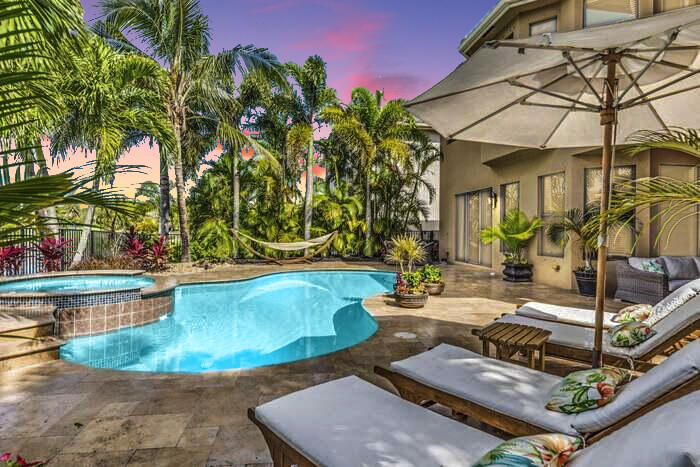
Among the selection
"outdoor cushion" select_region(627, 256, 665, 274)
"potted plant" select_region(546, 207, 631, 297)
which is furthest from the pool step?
"outdoor cushion" select_region(627, 256, 665, 274)

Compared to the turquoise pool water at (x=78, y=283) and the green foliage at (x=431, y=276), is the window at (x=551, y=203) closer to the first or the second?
the green foliage at (x=431, y=276)

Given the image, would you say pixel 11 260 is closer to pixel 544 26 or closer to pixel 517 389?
pixel 517 389

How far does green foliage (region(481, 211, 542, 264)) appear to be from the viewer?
8.42m

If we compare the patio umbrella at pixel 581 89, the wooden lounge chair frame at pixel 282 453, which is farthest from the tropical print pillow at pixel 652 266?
the wooden lounge chair frame at pixel 282 453

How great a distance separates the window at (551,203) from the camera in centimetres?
806

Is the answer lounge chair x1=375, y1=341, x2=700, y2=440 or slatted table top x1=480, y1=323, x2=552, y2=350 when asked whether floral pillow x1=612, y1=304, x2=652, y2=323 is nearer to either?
slatted table top x1=480, y1=323, x2=552, y2=350

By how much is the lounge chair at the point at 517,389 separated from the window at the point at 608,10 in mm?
8481

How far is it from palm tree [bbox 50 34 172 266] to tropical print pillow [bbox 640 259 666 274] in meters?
9.13

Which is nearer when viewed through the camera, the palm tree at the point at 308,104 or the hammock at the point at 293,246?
the hammock at the point at 293,246

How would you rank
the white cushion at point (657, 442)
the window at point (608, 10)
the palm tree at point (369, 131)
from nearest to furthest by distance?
the white cushion at point (657, 442) < the window at point (608, 10) < the palm tree at point (369, 131)

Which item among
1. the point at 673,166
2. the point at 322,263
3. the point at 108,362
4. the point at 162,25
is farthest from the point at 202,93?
the point at 673,166

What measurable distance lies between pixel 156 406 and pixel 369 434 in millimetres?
1773

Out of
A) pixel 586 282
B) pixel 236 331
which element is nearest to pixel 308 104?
pixel 236 331

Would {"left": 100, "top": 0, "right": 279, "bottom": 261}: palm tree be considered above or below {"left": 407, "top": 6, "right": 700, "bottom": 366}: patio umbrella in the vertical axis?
above
